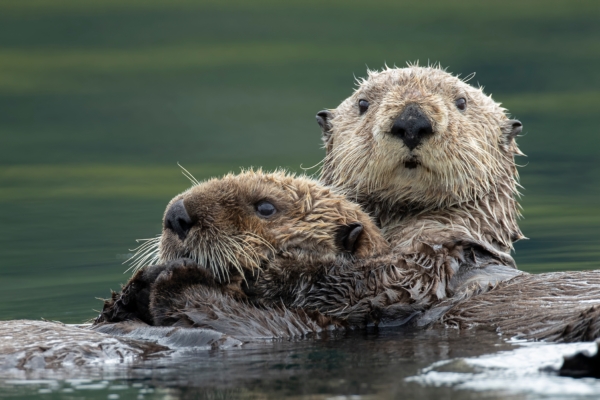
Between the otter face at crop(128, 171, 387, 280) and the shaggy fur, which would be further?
the otter face at crop(128, 171, 387, 280)

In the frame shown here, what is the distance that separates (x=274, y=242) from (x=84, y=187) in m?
9.84

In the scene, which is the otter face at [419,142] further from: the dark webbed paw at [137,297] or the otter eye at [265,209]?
the dark webbed paw at [137,297]

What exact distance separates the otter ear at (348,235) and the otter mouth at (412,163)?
0.66 meters

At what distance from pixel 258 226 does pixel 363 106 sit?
165cm

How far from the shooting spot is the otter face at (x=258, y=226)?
5.77 metres

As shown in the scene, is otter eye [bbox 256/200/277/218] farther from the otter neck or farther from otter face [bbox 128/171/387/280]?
the otter neck

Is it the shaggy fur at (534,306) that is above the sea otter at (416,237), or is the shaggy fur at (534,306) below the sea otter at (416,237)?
below

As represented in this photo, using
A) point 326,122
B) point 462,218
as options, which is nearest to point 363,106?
point 326,122

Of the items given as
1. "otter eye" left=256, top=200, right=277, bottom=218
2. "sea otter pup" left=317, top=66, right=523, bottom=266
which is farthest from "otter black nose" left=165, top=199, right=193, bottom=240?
"sea otter pup" left=317, top=66, right=523, bottom=266

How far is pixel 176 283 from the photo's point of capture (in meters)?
5.60

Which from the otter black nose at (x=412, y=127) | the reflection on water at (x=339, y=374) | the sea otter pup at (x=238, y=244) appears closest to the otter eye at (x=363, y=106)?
the otter black nose at (x=412, y=127)

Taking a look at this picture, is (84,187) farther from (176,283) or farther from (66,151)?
(176,283)

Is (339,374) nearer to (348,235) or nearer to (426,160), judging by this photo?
(348,235)

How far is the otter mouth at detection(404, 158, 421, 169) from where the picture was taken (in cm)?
645
